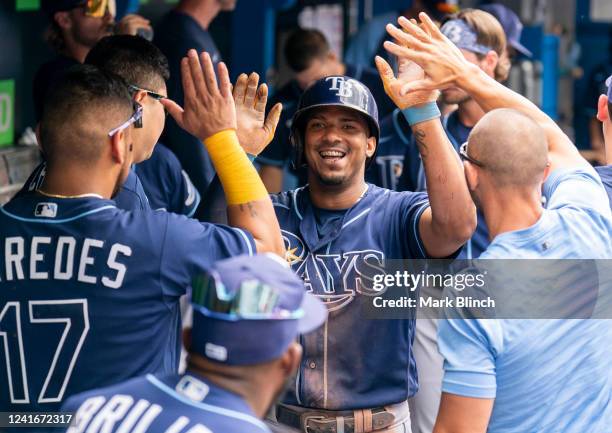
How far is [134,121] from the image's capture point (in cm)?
311

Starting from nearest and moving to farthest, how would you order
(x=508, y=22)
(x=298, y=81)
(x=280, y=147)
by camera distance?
(x=508, y=22) < (x=280, y=147) < (x=298, y=81)

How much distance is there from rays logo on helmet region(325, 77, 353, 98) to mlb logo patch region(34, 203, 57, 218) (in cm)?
130

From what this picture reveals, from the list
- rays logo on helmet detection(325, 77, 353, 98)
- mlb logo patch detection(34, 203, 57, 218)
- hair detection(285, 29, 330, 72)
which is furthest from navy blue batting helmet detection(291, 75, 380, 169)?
hair detection(285, 29, 330, 72)

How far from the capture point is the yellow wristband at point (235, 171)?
3113mm

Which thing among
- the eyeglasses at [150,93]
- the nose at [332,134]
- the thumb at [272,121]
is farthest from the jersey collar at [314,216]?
the eyeglasses at [150,93]

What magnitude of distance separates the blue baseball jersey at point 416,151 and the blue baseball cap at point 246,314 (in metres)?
2.43

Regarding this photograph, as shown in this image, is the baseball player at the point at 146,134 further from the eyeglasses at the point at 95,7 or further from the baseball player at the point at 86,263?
the eyeglasses at the point at 95,7

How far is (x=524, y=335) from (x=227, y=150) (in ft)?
3.37

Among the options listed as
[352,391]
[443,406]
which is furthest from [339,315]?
[443,406]

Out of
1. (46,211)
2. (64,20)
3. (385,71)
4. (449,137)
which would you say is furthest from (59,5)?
(46,211)

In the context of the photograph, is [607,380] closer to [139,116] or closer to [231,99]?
[231,99]

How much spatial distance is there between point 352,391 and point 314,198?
0.73m

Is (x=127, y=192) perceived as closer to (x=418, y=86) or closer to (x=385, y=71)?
(x=385, y=71)

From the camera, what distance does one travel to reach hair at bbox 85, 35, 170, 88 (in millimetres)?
3848
